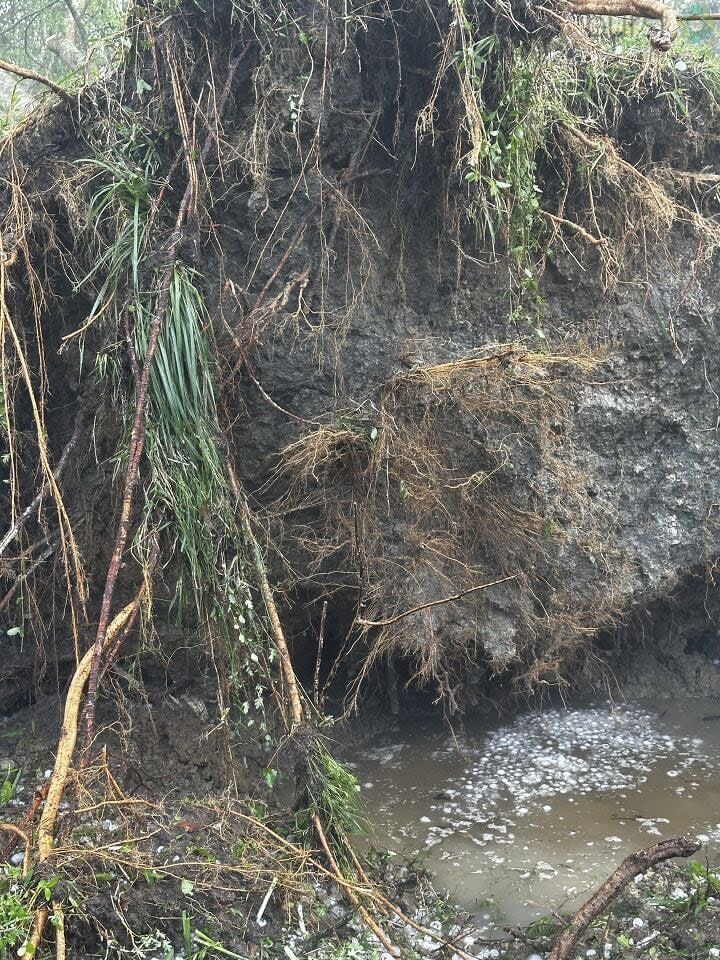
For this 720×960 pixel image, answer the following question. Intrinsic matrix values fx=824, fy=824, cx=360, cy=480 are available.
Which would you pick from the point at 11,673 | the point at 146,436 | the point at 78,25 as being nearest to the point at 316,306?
the point at 146,436

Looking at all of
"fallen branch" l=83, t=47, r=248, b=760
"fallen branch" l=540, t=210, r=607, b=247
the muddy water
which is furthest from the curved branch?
the muddy water

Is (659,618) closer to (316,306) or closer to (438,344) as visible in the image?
(438,344)

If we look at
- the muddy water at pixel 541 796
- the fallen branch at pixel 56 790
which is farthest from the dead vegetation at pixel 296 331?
the muddy water at pixel 541 796

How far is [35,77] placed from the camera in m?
3.74

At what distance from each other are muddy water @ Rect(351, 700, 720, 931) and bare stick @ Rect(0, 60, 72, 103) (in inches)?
142

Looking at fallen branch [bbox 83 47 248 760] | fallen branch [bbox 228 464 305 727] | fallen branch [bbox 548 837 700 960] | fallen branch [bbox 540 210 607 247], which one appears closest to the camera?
fallen branch [bbox 548 837 700 960]

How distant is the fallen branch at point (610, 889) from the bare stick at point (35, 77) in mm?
4059

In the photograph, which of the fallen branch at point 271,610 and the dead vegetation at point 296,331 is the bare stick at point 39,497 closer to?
the dead vegetation at point 296,331

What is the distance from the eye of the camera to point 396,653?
4.29 metres

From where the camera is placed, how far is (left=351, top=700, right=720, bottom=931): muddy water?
349 cm

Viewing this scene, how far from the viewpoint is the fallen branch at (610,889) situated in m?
2.81

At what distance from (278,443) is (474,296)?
1296mm

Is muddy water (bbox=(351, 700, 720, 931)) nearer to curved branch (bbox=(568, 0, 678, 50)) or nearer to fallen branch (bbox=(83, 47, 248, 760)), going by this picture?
fallen branch (bbox=(83, 47, 248, 760))

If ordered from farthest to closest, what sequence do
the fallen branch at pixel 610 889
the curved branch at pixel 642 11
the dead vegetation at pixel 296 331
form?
the curved branch at pixel 642 11 < the dead vegetation at pixel 296 331 < the fallen branch at pixel 610 889
